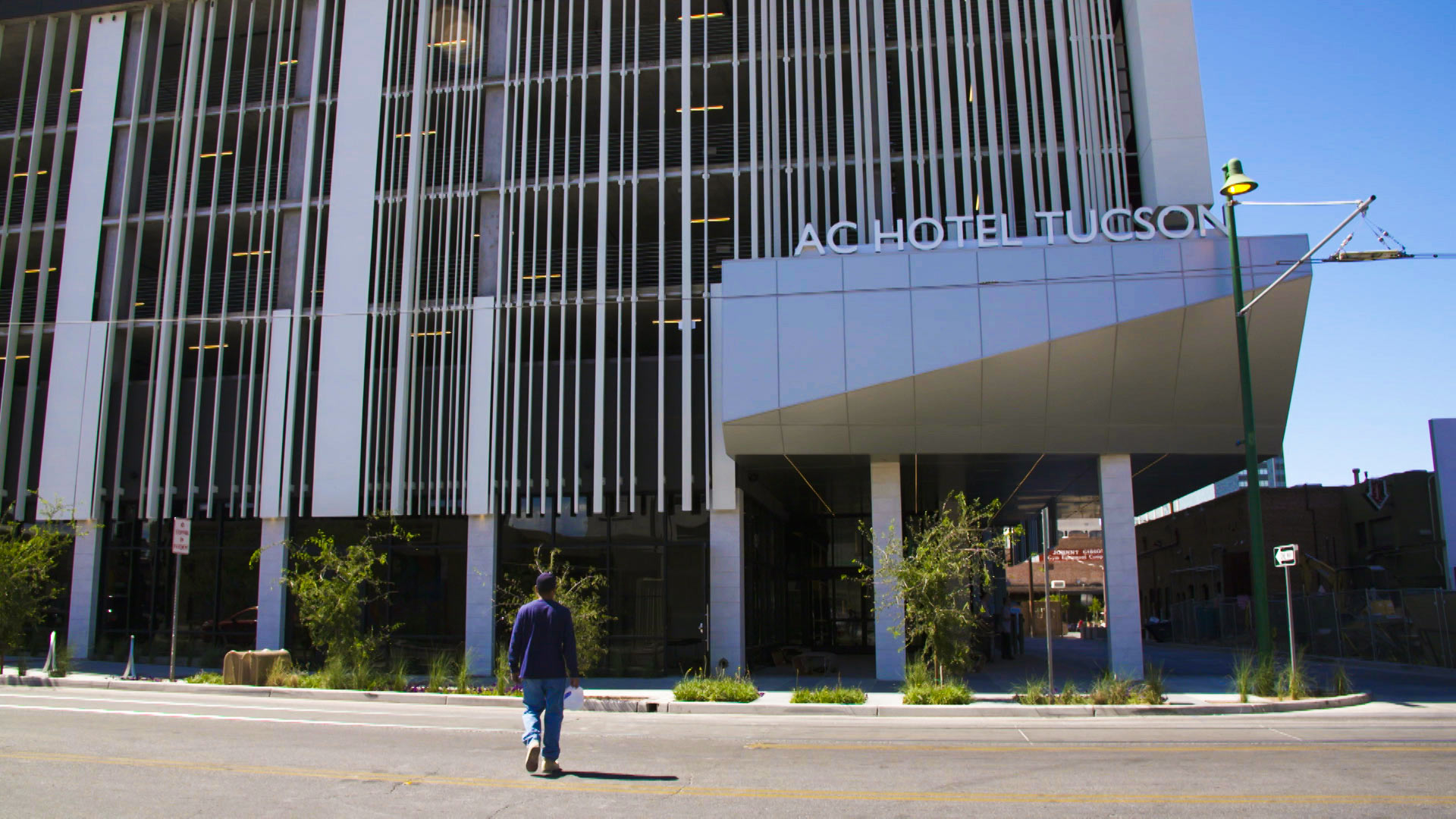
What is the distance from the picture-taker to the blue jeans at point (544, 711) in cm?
866

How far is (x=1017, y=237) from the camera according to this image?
75.3ft

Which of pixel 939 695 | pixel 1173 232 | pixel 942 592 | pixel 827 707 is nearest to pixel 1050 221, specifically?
pixel 1173 232

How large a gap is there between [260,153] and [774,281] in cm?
1628

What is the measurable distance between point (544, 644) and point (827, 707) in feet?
29.0

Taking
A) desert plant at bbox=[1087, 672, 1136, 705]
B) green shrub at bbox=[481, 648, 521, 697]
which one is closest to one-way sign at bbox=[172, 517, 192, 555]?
green shrub at bbox=[481, 648, 521, 697]

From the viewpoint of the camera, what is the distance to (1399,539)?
1523 inches

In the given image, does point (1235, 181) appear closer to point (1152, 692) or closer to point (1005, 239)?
point (1005, 239)

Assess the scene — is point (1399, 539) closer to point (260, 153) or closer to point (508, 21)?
point (508, 21)

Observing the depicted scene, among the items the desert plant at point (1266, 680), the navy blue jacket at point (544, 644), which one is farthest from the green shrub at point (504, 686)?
the desert plant at point (1266, 680)

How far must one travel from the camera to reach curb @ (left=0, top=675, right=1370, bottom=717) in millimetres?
15898

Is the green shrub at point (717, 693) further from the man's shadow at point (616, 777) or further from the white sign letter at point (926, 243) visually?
the white sign letter at point (926, 243)

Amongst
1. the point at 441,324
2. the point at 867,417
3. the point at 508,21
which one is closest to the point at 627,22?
the point at 508,21

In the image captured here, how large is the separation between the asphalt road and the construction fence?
12.5 meters

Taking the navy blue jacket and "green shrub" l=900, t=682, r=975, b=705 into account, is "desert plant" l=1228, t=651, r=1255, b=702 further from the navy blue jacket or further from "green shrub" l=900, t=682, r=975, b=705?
the navy blue jacket
